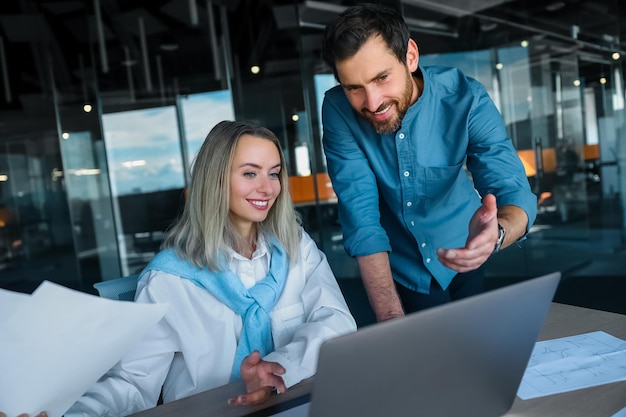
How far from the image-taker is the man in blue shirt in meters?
1.56

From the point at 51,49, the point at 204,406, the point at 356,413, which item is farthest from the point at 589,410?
the point at 51,49

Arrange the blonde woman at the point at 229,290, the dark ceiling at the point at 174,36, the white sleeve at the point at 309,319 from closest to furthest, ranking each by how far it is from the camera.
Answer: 1. the white sleeve at the point at 309,319
2. the blonde woman at the point at 229,290
3. the dark ceiling at the point at 174,36

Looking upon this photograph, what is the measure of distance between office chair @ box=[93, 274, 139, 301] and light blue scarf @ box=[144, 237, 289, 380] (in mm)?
169

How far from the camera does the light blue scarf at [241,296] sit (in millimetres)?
1480

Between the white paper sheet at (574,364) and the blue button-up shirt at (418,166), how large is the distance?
605 mm

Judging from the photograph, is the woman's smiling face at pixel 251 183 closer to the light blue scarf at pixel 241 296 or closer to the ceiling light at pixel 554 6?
the light blue scarf at pixel 241 296

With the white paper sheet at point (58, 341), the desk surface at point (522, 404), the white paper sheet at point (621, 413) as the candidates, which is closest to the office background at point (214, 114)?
the desk surface at point (522, 404)

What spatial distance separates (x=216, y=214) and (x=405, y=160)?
656 mm

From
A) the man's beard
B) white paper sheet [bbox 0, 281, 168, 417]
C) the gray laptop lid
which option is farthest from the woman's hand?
the man's beard

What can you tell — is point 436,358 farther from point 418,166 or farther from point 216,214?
point 418,166

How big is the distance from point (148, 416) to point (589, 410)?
31.4 inches

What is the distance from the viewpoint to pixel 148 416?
1.03 metres

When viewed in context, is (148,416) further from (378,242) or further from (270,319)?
(378,242)

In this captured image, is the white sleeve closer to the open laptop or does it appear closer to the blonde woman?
the blonde woman
